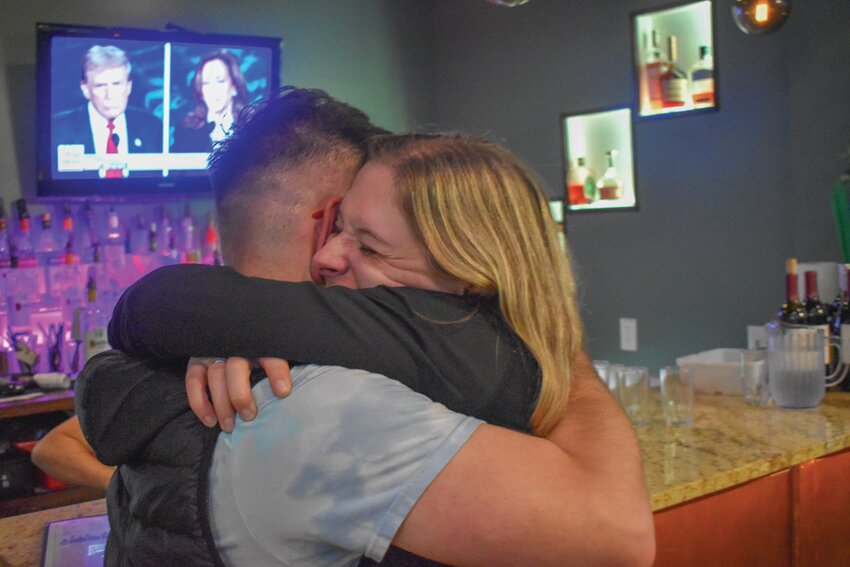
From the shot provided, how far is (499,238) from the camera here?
3.42 ft

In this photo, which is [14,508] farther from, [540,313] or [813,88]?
[813,88]

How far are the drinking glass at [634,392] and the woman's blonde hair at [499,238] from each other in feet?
4.17

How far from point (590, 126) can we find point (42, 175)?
8.67 ft

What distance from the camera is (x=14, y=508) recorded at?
3.54 meters

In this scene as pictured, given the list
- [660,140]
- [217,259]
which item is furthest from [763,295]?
[217,259]

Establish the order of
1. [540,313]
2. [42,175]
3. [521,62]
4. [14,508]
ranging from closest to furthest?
[540,313]
[14,508]
[42,175]
[521,62]

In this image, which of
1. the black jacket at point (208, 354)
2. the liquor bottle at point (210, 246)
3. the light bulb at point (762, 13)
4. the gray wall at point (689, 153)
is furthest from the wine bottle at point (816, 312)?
the liquor bottle at point (210, 246)

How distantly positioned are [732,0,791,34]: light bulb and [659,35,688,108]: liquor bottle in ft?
4.18

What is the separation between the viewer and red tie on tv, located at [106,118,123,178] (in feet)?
13.0

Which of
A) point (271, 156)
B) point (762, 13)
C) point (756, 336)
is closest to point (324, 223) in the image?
point (271, 156)

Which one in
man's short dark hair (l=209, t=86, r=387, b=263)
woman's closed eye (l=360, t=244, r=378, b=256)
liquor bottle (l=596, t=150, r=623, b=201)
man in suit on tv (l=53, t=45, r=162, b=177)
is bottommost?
woman's closed eye (l=360, t=244, r=378, b=256)

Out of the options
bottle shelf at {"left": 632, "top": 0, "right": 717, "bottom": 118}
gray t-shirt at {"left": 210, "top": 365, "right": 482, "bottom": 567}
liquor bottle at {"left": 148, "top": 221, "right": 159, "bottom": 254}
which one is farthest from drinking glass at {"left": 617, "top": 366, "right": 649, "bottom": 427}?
liquor bottle at {"left": 148, "top": 221, "right": 159, "bottom": 254}

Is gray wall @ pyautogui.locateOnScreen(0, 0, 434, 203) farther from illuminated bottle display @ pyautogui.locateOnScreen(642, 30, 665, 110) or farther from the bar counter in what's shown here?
the bar counter

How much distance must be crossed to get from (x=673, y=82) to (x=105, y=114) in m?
2.57
